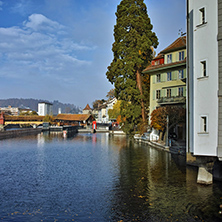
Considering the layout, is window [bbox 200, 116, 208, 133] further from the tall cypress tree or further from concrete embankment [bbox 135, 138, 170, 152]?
the tall cypress tree

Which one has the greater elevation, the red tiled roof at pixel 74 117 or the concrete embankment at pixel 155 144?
the red tiled roof at pixel 74 117

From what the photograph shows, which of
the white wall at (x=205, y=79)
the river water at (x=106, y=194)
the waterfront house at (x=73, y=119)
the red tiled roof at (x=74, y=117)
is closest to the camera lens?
the river water at (x=106, y=194)

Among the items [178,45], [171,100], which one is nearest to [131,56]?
[178,45]

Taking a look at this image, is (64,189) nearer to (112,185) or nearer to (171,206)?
(112,185)

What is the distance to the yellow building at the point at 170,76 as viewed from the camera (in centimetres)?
4022

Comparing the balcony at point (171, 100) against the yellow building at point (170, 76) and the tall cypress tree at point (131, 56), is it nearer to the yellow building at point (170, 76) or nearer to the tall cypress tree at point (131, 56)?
the yellow building at point (170, 76)

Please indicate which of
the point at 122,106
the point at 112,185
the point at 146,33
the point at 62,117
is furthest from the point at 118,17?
the point at 62,117

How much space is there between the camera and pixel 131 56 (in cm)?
4772

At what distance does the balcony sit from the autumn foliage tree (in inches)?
77.6

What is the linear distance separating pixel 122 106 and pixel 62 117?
75.9 metres

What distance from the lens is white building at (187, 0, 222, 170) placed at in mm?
13898

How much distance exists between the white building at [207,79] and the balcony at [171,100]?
22.9 metres

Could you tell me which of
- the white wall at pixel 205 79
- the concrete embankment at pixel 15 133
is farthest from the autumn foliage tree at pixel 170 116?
the concrete embankment at pixel 15 133

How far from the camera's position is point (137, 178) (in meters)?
19.9
